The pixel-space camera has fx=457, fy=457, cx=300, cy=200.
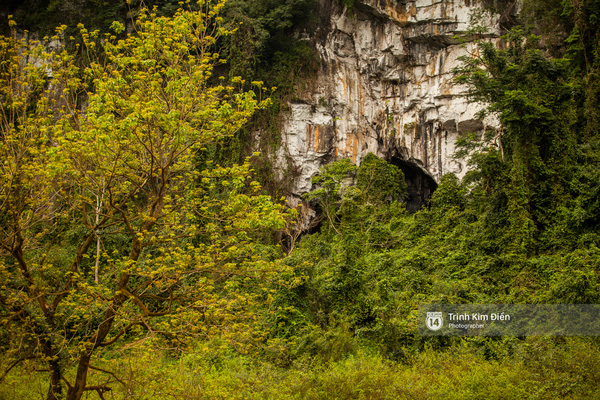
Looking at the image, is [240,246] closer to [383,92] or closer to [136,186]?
[136,186]

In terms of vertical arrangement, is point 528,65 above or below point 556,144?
above

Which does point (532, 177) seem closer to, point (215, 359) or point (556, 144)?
point (556, 144)

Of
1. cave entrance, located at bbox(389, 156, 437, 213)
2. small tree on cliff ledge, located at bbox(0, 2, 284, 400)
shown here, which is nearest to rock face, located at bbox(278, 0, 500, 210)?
cave entrance, located at bbox(389, 156, 437, 213)

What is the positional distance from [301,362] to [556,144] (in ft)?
26.5

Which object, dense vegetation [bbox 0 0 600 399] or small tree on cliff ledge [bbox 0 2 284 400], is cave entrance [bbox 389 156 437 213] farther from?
small tree on cliff ledge [bbox 0 2 284 400]

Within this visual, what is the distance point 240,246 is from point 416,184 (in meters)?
17.9

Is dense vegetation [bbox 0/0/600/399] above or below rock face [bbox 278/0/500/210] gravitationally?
below

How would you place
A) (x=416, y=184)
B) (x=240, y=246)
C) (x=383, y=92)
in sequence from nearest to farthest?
(x=240, y=246), (x=383, y=92), (x=416, y=184)

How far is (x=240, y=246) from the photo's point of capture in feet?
15.8

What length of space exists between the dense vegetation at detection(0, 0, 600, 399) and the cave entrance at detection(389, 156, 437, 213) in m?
4.97

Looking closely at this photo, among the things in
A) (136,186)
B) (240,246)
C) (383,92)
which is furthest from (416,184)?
(136,186)

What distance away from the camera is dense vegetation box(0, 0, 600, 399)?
4.53 meters

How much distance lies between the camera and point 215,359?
773cm

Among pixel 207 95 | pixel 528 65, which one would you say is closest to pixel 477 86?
pixel 528 65
